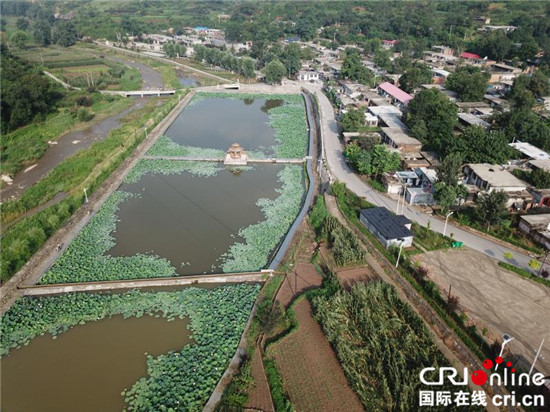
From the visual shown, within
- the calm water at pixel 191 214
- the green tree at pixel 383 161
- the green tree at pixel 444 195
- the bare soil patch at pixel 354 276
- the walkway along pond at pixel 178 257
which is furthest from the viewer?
the green tree at pixel 383 161

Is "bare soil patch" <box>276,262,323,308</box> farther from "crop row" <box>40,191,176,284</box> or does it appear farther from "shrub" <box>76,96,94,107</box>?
"shrub" <box>76,96,94,107</box>

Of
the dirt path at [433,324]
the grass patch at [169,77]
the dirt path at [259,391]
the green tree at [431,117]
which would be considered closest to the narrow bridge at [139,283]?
the dirt path at [259,391]

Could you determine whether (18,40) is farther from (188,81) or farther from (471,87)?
(471,87)

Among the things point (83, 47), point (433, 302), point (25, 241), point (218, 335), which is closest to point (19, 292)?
point (25, 241)

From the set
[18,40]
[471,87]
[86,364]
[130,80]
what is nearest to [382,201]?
[86,364]

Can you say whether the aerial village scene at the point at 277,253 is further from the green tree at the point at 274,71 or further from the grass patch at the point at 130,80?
the grass patch at the point at 130,80

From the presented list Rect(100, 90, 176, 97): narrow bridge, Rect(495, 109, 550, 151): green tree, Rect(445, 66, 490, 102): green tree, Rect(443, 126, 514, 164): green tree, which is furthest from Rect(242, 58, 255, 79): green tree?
Rect(443, 126, 514, 164): green tree
